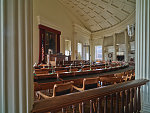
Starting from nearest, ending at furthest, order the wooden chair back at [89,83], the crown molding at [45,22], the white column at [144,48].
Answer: the white column at [144,48], the wooden chair back at [89,83], the crown molding at [45,22]

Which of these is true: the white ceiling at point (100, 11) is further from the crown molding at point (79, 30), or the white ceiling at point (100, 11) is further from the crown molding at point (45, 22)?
the crown molding at point (45, 22)

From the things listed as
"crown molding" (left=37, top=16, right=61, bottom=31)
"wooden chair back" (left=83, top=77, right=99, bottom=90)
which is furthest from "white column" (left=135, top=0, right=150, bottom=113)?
"crown molding" (left=37, top=16, right=61, bottom=31)

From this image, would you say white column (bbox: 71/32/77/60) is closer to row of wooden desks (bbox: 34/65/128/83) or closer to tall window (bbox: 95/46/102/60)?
tall window (bbox: 95/46/102/60)

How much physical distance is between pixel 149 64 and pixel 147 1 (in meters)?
1.13

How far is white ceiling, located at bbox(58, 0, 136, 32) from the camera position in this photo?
9.70 m

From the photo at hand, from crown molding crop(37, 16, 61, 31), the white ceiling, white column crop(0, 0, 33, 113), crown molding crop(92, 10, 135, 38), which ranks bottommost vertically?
white column crop(0, 0, 33, 113)

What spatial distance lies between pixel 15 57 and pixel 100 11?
1306 cm

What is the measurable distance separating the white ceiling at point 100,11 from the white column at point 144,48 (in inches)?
339

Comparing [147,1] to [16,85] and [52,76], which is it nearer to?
[16,85]

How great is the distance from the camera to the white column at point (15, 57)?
2.25 ft

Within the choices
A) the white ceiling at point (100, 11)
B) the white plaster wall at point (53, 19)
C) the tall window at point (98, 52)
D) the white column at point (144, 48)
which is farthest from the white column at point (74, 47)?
the white column at point (144, 48)

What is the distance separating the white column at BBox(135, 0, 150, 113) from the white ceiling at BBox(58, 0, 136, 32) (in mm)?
8617

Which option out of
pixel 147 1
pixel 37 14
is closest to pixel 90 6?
pixel 37 14

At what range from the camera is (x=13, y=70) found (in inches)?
28.3
